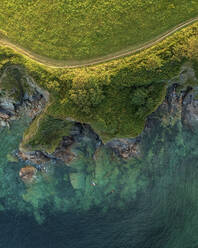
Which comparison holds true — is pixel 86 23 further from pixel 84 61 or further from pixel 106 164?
pixel 106 164

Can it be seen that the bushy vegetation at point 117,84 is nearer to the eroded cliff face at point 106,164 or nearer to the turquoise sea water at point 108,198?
the eroded cliff face at point 106,164

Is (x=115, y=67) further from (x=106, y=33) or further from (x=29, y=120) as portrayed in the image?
(x=29, y=120)

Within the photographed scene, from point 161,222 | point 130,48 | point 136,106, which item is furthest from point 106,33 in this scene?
point 161,222

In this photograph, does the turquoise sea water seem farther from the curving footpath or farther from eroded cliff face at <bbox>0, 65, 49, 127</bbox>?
the curving footpath

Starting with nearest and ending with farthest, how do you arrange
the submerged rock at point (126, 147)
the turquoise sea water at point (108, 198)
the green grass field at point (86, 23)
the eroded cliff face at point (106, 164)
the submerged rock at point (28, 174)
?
the green grass field at point (86, 23) < the turquoise sea water at point (108, 198) < the submerged rock at point (126, 147) < the eroded cliff face at point (106, 164) < the submerged rock at point (28, 174)

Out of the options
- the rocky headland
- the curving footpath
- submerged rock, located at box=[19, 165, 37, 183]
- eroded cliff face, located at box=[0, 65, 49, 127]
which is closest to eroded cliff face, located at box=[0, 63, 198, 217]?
submerged rock, located at box=[19, 165, 37, 183]

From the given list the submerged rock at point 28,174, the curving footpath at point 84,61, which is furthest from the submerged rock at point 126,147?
the submerged rock at point 28,174
